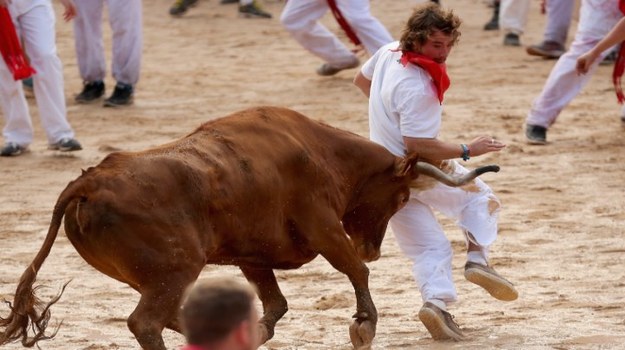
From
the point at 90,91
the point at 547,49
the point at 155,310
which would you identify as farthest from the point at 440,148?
the point at 547,49

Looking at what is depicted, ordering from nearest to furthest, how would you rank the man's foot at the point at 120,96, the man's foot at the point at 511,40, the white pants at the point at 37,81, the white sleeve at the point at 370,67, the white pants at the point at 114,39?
the white sleeve at the point at 370,67 → the white pants at the point at 37,81 → the white pants at the point at 114,39 → the man's foot at the point at 120,96 → the man's foot at the point at 511,40

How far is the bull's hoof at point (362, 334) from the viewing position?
20.3 ft

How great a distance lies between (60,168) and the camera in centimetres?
Answer: 1080

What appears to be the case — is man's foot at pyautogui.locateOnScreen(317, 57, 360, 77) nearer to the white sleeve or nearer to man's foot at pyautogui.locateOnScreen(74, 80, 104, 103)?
man's foot at pyautogui.locateOnScreen(74, 80, 104, 103)

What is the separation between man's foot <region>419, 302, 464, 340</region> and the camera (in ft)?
20.9

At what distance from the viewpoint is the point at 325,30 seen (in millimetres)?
13422

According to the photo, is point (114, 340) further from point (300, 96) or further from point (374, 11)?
point (374, 11)

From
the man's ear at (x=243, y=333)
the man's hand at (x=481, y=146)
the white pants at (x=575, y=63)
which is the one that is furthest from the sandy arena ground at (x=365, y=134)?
the man's ear at (x=243, y=333)

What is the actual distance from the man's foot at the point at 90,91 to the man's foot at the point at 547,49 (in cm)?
451

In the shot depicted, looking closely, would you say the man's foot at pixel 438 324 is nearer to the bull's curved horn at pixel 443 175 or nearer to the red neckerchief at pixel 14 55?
the bull's curved horn at pixel 443 175

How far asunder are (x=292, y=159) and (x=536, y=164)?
4.90 m

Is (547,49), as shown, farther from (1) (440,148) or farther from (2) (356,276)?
(2) (356,276)

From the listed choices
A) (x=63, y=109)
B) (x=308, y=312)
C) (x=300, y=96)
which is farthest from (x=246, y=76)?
(x=308, y=312)

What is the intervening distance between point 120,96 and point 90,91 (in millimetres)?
401
